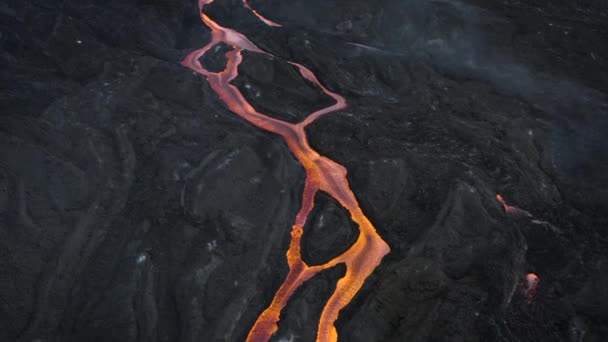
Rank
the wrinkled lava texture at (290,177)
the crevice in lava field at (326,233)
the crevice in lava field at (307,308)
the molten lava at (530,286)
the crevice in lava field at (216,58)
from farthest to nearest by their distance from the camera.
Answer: the crevice in lava field at (216,58) → the crevice in lava field at (326,233) → the molten lava at (530,286) → the wrinkled lava texture at (290,177) → the crevice in lava field at (307,308)

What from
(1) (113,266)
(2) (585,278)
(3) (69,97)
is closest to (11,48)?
(3) (69,97)

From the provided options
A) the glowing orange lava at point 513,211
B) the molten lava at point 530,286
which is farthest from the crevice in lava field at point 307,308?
the glowing orange lava at point 513,211

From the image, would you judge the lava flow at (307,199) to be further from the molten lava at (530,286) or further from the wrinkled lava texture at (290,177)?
the molten lava at (530,286)

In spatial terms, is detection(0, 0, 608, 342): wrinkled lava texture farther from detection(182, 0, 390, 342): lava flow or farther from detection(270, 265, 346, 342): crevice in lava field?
detection(182, 0, 390, 342): lava flow

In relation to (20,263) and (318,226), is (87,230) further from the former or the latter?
(318,226)

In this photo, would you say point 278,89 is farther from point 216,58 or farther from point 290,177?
point 290,177
